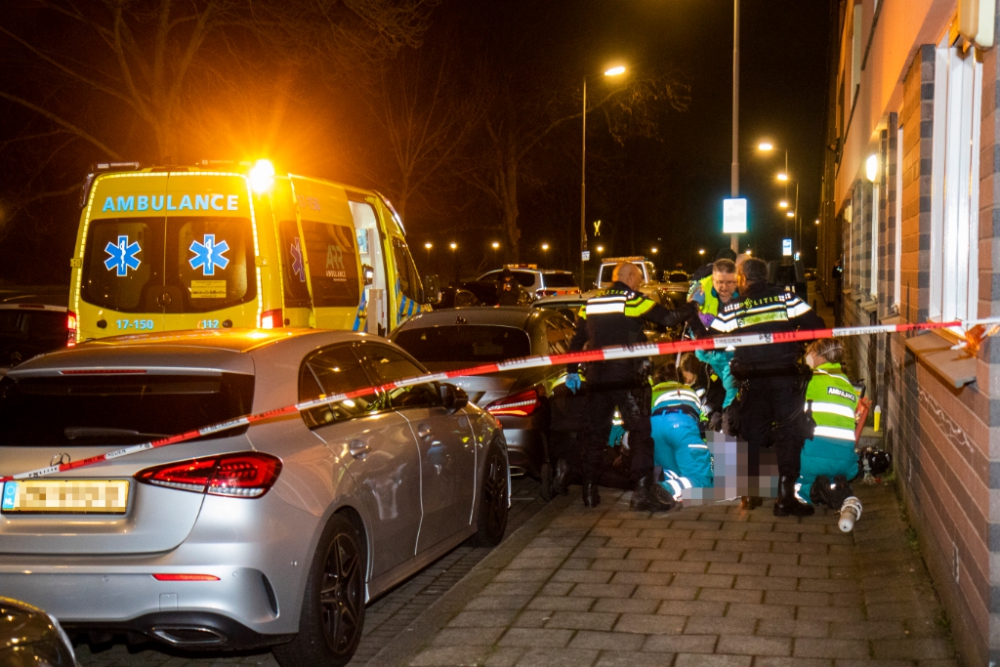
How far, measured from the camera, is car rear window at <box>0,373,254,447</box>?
15.3 feet

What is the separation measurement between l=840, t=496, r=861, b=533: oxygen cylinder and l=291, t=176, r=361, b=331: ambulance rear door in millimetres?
5139

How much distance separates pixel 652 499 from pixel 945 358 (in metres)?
3.14

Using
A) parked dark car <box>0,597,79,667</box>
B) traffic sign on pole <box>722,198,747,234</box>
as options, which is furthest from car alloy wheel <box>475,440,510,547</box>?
traffic sign on pole <box>722,198,747,234</box>

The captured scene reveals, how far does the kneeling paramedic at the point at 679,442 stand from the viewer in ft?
26.7

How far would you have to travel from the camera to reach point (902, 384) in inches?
307

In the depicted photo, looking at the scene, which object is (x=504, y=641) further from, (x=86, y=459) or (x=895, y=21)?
(x=895, y=21)

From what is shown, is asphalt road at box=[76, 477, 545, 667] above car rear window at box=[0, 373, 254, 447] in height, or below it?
below

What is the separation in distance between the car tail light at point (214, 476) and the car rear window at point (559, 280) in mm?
28762

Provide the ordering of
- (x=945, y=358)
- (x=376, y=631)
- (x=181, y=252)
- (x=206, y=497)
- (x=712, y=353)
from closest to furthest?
(x=206, y=497) → (x=945, y=358) → (x=376, y=631) → (x=712, y=353) → (x=181, y=252)

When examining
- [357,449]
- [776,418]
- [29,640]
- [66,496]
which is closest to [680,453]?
[776,418]

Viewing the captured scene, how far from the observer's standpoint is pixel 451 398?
637 cm

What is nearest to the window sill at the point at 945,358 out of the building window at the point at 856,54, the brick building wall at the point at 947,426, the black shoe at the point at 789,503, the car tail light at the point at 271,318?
the brick building wall at the point at 947,426

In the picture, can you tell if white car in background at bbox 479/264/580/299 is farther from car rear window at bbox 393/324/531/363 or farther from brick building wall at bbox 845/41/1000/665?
brick building wall at bbox 845/41/1000/665

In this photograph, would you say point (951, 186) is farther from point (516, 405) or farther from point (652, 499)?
point (516, 405)
